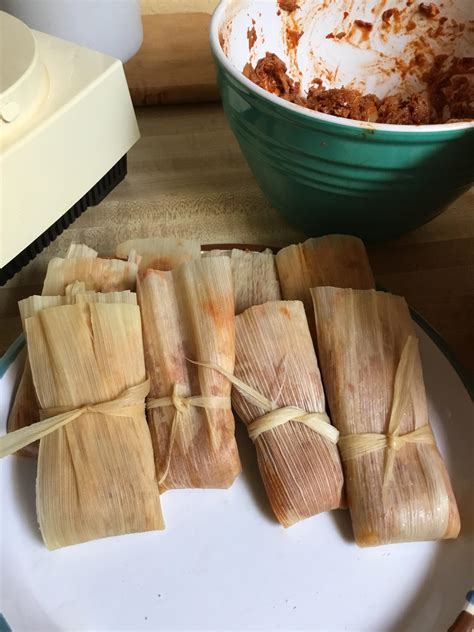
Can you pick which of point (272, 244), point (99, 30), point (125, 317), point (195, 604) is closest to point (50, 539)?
point (195, 604)

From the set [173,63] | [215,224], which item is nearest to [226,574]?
[215,224]

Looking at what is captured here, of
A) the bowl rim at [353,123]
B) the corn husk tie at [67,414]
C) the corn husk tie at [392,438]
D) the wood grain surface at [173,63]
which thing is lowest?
the corn husk tie at [392,438]

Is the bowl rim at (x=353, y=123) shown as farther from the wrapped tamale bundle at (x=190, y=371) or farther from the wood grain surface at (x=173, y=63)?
the wood grain surface at (x=173, y=63)

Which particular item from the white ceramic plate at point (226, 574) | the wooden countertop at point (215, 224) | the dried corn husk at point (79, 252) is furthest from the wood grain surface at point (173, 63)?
the white ceramic plate at point (226, 574)

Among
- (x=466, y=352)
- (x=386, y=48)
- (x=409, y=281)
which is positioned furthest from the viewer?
(x=386, y=48)

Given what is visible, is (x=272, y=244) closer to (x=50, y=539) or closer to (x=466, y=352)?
(x=466, y=352)

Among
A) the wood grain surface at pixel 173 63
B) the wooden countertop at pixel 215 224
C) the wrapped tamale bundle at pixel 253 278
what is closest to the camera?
the wrapped tamale bundle at pixel 253 278
